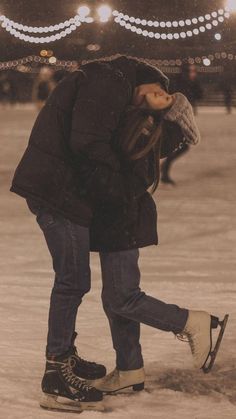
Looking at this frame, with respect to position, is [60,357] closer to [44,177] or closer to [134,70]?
[44,177]

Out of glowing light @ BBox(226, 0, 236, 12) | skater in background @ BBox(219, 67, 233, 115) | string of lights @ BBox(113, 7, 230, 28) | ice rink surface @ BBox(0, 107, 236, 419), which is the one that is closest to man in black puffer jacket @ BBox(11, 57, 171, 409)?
ice rink surface @ BBox(0, 107, 236, 419)

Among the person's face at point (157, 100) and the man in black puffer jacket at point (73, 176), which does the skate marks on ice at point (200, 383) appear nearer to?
the man in black puffer jacket at point (73, 176)

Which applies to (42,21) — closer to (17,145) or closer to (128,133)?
(17,145)

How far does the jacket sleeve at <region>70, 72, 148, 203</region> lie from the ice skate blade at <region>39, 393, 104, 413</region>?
85 centimetres

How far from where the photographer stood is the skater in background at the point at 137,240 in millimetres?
4344

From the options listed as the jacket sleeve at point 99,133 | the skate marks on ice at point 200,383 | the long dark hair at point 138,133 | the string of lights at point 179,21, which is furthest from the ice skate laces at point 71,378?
the string of lights at point 179,21

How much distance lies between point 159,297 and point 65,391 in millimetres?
2367

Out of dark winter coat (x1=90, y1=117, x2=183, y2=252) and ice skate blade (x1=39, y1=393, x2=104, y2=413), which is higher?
dark winter coat (x1=90, y1=117, x2=183, y2=252)

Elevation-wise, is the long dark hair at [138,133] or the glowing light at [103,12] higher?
the long dark hair at [138,133]

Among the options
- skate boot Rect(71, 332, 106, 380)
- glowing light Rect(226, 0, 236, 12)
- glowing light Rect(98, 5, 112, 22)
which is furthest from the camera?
glowing light Rect(98, 5, 112, 22)

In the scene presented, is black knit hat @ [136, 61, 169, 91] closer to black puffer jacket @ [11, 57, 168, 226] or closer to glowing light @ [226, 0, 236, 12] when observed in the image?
black puffer jacket @ [11, 57, 168, 226]

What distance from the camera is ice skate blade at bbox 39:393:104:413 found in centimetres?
432

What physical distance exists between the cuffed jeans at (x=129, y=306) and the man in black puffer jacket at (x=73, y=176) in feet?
0.39

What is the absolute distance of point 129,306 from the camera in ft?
14.6
